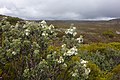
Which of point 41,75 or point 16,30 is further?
point 16,30

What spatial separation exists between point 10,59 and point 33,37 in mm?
1337

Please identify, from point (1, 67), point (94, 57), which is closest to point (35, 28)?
point (1, 67)

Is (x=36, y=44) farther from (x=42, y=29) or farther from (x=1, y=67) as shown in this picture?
(x=1, y=67)

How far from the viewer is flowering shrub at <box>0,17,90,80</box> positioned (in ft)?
38.2

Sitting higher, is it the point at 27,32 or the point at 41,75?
the point at 27,32

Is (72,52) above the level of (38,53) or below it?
above

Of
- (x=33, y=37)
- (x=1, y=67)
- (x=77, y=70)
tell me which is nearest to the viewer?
(x=77, y=70)

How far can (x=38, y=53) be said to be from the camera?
11.9 m

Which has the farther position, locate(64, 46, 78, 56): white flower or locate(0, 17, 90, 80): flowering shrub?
locate(0, 17, 90, 80): flowering shrub

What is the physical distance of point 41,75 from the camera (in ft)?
38.8

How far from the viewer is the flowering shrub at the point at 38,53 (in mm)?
11648

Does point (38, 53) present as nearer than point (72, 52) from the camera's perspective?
No

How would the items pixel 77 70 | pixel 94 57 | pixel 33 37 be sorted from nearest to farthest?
pixel 77 70
pixel 33 37
pixel 94 57

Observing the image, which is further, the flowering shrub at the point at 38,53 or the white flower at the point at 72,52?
the flowering shrub at the point at 38,53
